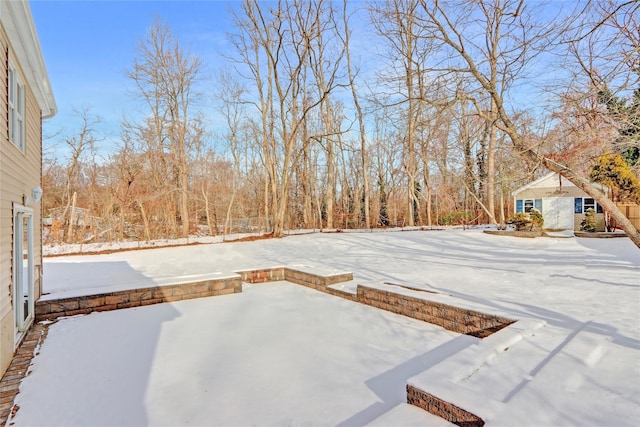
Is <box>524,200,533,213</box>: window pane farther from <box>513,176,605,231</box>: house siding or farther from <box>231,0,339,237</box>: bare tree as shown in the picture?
<box>231,0,339,237</box>: bare tree

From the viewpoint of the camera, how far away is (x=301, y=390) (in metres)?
2.89

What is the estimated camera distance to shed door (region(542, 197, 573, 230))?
53.6 ft

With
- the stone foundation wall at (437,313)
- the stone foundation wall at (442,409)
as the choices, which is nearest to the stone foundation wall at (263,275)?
the stone foundation wall at (437,313)

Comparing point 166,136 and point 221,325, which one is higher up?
point 166,136

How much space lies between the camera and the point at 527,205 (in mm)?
17359

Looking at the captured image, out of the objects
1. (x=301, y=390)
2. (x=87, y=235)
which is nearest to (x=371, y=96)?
(x=301, y=390)

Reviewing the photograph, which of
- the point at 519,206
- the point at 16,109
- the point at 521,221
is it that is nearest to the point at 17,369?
the point at 16,109

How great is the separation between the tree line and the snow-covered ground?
6.37ft

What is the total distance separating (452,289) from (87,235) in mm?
13452

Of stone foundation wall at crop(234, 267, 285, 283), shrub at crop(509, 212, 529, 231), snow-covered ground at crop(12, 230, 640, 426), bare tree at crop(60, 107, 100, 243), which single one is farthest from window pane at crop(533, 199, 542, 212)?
bare tree at crop(60, 107, 100, 243)

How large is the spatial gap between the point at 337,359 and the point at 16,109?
14.6 ft

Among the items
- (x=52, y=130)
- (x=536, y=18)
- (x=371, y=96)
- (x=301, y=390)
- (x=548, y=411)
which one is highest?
(x=52, y=130)

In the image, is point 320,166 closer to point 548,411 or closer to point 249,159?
point 249,159

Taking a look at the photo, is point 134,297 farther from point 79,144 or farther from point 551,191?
point 551,191
